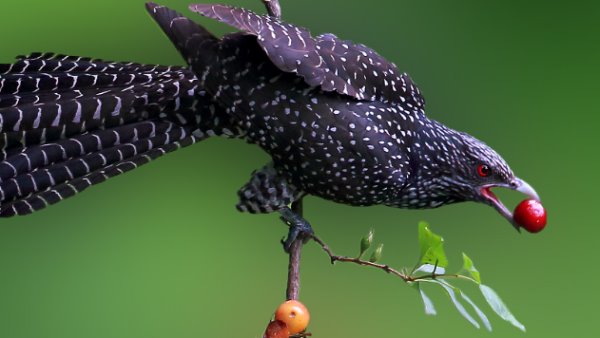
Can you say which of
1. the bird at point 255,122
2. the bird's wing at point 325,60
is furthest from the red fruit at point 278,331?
the bird's wing at point 325,60

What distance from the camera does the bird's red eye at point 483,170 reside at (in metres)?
1.88

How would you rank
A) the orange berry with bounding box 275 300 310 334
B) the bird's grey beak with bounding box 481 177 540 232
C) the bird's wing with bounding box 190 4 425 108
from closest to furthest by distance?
the orange berry with bounding box 275 300 310 334
the bird's wing with bounding box 190 4 425 108
the bird's grey beak with bounding box 481 177 540 232

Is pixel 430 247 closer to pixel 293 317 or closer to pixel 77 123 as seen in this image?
pixel 293 317

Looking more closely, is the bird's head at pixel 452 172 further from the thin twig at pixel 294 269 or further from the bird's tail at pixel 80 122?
the bird's tail at pixel 80 122

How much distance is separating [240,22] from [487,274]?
127 cm

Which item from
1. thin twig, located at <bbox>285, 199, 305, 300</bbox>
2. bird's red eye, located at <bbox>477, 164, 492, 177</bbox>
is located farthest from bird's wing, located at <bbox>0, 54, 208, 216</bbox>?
bird's red eye, located at <bbox>477, 164, 492, 177</bbox>

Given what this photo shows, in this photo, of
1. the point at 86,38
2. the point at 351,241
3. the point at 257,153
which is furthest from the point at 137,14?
the point at 351,241

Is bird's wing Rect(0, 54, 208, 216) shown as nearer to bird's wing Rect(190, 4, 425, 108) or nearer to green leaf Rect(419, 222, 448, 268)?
bird's wing Rect(190, 4, 425, 108)

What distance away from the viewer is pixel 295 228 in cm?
189

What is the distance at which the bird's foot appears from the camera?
6.13 ft

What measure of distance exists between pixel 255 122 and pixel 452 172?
1.32ft

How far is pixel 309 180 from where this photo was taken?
1838 mm

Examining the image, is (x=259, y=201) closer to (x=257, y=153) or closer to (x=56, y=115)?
(x=56, y=115)

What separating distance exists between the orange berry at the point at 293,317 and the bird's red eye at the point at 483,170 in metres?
0.49
